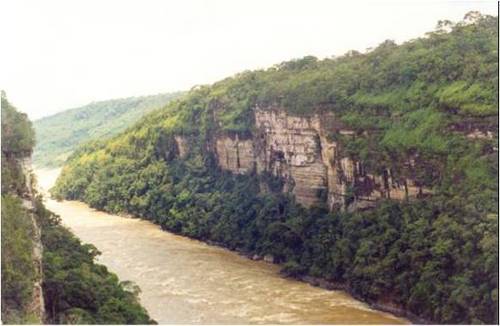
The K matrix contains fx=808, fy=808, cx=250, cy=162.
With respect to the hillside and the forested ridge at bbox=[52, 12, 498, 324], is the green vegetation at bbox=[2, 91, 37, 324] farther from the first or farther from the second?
the hillside

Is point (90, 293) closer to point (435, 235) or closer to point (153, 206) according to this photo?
point (435, 235)

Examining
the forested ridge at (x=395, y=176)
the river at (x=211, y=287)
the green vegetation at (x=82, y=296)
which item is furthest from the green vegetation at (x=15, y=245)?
the forested ridge at (x=395, y=176)

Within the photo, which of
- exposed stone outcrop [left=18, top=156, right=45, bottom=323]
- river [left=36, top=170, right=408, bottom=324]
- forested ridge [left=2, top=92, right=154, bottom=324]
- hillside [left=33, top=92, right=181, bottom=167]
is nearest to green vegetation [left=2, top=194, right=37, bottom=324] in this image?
forested ridge [left=2, top=92, right=154, bottom=324]

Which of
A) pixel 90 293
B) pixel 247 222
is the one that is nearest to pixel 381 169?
pixel 247 222

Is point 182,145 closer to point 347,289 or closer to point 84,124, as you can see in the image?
point 347,289

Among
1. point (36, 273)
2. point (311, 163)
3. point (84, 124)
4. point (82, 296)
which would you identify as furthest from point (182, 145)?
point (84, 124)

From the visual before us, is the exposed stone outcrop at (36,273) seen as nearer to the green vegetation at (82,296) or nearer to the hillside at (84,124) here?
the green vegetation at (82,296)
